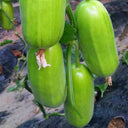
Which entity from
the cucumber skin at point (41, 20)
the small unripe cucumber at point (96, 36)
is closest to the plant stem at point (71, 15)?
the small unripe cucumber at point (96, 36)

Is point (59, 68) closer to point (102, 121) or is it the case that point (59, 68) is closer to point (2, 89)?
point (102, 121)

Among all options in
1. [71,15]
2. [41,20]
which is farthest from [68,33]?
[41,20]

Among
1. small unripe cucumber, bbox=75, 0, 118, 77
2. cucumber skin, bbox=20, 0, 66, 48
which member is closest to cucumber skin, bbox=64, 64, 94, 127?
small unripe cucumber, bbox=75, 0, 118, 77

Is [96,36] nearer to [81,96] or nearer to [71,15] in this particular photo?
[71,15]

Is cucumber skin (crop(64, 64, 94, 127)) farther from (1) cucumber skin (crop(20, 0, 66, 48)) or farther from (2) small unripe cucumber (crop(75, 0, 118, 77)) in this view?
(1) cucumber skin (crop(20, 0, 66, 48))

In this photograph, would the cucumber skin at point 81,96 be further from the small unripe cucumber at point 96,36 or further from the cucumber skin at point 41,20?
the cucumber skin at point 41,20

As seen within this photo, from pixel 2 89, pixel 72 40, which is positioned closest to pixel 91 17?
pixel 72 40
